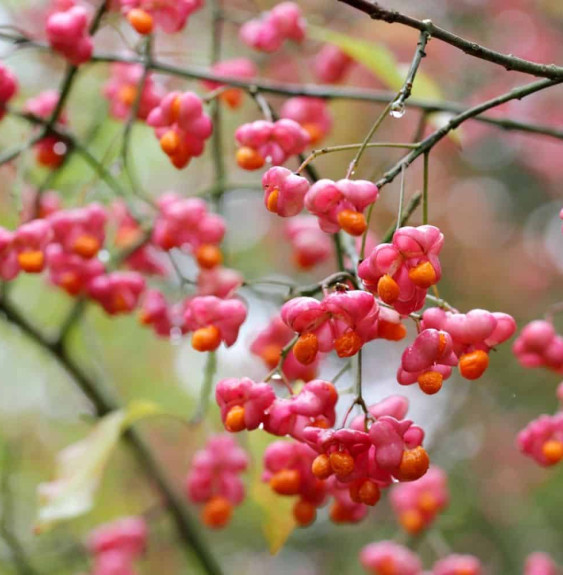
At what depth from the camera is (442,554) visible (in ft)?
4.62

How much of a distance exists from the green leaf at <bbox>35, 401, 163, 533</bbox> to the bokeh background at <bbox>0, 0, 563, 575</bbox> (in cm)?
87

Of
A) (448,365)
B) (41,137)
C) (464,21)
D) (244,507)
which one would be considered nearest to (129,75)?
(41,137)

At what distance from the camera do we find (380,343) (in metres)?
3.01

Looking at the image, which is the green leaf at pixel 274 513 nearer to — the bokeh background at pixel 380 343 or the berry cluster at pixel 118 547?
the berry cluster at pixel 118 547


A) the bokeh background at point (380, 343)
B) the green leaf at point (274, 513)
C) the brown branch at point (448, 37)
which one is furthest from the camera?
the bokeh background at point (380, 343)

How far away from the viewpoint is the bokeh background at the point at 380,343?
2.53 m

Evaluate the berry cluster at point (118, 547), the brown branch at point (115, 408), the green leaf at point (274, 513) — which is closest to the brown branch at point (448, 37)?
the green leaf at point (274, 513)

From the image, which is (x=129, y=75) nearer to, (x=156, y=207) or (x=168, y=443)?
(x=156, y=207)

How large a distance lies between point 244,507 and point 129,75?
5.50ft

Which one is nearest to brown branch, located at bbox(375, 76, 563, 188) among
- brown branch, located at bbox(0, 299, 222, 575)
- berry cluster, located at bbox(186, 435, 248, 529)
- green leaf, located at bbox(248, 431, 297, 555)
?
green leaf, located at bbox(248, 431, 297, 555)

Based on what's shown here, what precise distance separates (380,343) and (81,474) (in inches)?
73.9

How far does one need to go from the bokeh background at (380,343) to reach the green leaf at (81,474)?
87 cm

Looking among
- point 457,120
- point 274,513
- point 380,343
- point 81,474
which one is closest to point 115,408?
point 81,474

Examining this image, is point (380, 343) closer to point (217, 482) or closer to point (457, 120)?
point (217, 482)
